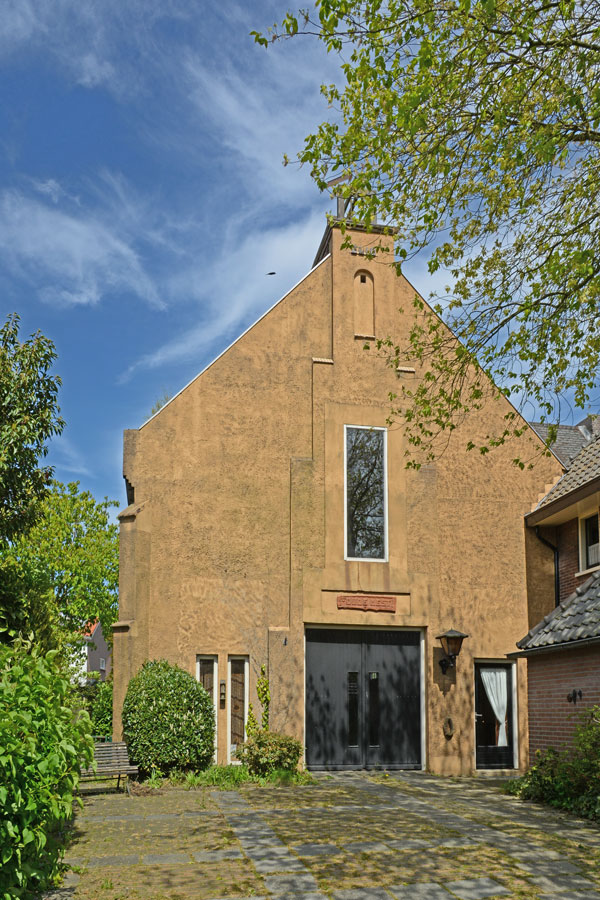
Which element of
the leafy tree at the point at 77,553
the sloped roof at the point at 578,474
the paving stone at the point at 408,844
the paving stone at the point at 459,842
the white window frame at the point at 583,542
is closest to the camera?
the paving stone at the point at 408,844

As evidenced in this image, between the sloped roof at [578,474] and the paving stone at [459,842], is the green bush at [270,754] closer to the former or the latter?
the paving stone at [459,842]

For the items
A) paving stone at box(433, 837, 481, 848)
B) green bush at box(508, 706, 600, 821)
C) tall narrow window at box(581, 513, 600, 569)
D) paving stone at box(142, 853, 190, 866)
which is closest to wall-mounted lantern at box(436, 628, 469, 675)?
tall narrow window at box(581, 513, 600, 569)

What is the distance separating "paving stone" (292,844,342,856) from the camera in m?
8.62

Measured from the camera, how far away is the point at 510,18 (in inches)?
332

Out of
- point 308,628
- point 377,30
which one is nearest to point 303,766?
point 308,628

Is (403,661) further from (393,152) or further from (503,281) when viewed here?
(393,152)

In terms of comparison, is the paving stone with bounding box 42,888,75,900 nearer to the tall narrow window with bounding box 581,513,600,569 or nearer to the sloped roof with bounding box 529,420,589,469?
the tall narrow window with bounding box 581,513,600,569

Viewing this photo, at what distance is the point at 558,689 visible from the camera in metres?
13.0

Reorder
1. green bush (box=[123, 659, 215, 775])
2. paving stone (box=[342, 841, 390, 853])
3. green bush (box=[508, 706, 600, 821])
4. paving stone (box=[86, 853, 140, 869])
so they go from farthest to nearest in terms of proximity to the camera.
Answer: green bush (box=[123, 659, 215, 775]), green bush (box=[508, 706, 600, 821]), paving stone (box=[342, 841, 390, 853]), paving stone (box=[86, 853, 140, 869])

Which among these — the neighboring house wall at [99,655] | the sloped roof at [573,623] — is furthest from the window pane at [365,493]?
the neighboring house wall at [99,655]

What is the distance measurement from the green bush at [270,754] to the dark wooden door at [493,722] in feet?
13.9

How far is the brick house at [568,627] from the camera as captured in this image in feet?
40.5

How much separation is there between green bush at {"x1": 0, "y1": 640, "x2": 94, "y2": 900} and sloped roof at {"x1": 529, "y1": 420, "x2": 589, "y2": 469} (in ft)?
53.1

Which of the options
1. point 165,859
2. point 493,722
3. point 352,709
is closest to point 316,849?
point 165,859
